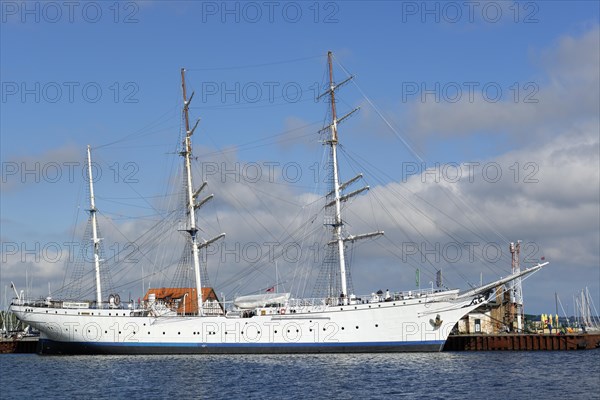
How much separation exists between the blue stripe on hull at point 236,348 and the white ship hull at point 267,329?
8cm

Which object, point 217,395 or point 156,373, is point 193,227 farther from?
point 217,395

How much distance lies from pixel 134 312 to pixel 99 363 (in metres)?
Result: 7.78

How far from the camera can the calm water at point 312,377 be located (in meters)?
40.8

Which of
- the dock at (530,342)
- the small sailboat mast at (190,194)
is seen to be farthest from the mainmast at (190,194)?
the dock at (530,342)

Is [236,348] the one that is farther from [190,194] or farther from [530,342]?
[530,342]

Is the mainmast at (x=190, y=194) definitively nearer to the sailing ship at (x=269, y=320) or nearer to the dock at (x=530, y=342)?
the sailing ship at (x=269, y=320)

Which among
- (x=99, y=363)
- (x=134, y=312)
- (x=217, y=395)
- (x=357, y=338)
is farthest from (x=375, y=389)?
(x=134, y=312)

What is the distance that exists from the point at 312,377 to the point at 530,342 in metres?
31.4

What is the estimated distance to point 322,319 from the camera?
206 ft

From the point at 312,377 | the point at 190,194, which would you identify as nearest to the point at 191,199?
the point at 190,194

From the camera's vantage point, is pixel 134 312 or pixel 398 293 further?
pixel 134 312

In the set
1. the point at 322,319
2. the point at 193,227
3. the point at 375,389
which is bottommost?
the point at 375,389

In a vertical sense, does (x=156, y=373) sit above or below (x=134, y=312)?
below

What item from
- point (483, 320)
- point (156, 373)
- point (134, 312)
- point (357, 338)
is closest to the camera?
point (156, 373)
